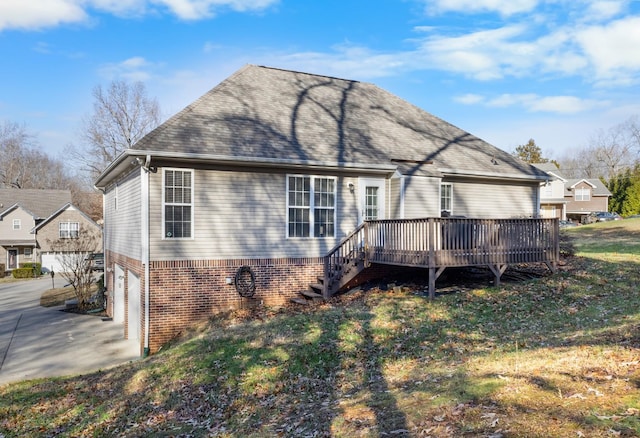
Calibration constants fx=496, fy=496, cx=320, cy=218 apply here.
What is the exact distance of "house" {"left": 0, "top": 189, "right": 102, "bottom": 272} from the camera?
1791 inches

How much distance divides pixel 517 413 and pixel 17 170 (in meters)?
72.6

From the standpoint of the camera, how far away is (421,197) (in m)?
15.0

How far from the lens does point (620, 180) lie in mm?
55438

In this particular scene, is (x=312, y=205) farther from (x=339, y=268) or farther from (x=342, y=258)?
(x=339, y=268)

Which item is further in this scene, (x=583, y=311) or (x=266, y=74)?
(x=266, y=74)

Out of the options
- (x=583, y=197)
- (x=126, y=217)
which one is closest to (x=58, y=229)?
(x=126, y=217)

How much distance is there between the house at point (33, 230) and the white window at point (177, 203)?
35613 mm

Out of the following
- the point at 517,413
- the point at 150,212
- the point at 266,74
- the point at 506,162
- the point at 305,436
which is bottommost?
the point at 305,436

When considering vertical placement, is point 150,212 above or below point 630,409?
above

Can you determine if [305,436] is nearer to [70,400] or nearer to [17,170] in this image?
[70,400]

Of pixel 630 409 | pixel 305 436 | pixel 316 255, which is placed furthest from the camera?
pixel 316 255

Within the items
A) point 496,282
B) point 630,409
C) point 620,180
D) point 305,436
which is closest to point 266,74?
point 496,282

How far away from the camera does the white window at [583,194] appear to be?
60438mm

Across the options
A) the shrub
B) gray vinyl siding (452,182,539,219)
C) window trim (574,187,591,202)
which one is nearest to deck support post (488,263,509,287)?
gray vinyl siding (452,182,539,219)
